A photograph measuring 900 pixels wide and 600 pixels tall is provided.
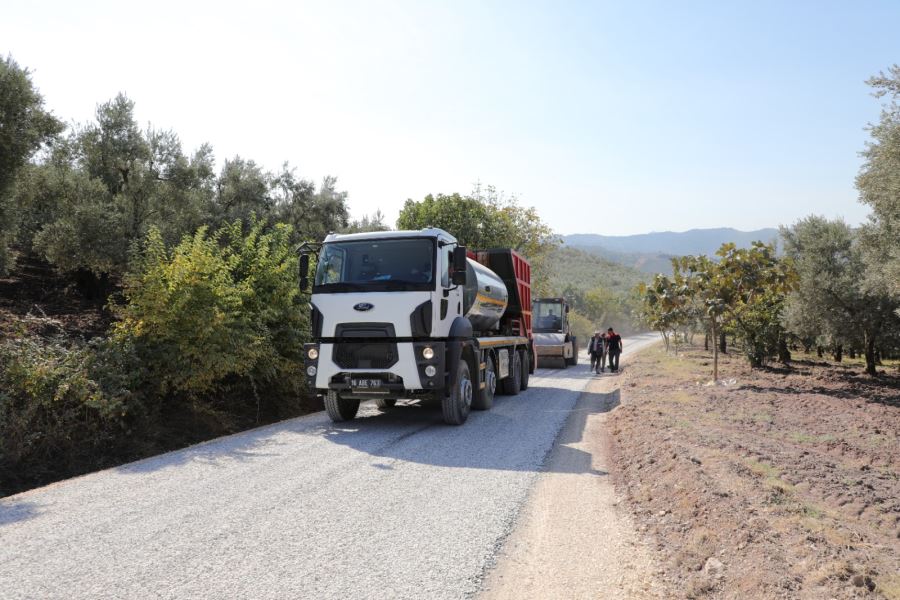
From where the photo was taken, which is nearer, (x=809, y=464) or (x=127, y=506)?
(x=127, y=506)

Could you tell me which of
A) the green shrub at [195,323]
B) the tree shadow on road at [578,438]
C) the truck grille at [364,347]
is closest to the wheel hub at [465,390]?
the truck grille at [364,347]

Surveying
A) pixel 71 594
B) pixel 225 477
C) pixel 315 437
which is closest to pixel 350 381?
pixel 315 437

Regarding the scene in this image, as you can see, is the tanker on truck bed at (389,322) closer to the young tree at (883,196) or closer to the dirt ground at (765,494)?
the dirt ground at (765,494)

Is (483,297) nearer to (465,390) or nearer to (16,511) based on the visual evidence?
(465,390)

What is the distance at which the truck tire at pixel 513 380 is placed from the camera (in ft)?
49.5

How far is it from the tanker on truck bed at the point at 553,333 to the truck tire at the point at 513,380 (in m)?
10.2

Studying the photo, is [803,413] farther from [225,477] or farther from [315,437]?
[225,477]

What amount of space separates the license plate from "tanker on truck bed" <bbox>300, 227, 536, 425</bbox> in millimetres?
17

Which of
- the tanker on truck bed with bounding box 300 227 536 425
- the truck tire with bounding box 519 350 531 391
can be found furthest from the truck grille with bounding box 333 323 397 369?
the truck tire with bounding box 519 350 531 391

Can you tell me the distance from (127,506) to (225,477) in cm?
122

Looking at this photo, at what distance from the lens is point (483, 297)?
1277cm

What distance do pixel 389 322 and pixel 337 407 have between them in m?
2.23

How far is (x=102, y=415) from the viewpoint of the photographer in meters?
8.71

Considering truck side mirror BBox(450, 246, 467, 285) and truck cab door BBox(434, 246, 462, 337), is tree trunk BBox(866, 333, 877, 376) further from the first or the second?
truck side mirror BBox(450, 246, 467, 285)
